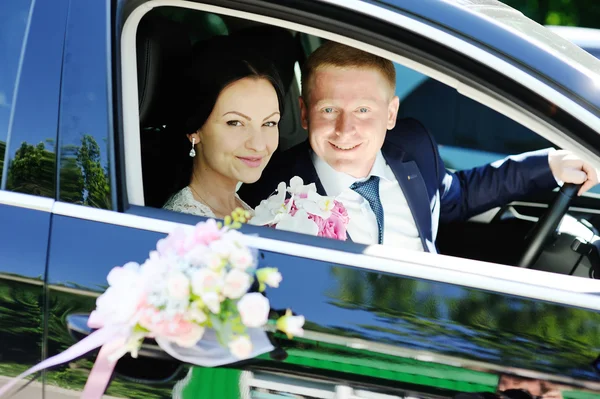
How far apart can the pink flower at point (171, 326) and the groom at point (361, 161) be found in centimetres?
88

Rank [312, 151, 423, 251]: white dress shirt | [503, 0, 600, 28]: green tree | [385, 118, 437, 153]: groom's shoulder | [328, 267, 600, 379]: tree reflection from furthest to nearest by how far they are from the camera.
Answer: [503, 0, 600, 28]: green tree < [385, 118, 437, 153]: groom's shoulder < [312, 151, 423, 251]: white dress shirt < [328, 267, 600, 379]: tree reflection

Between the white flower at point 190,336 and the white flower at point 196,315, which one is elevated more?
the white flower at point 196,315

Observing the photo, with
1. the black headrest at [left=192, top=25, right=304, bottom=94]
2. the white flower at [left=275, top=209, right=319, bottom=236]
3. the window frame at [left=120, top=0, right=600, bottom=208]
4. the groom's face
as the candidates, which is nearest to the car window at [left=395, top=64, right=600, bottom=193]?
the black headrest at [left=192, top=25, right=304, bottom=94]

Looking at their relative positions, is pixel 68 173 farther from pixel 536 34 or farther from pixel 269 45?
pixel 269 45

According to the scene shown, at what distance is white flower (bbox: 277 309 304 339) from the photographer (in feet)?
4.78

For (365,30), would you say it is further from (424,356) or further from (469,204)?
(469,204)

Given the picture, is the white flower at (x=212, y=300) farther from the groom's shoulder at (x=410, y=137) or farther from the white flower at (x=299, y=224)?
the groom's shoulder at (x=410, y=137)

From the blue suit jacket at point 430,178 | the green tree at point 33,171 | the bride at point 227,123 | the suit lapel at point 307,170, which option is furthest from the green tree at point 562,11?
the green tree at point 33,171

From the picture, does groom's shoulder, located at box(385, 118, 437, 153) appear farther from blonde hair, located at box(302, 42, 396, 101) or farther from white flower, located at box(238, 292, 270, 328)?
white flower, located at box(238, 292, 270, 328)

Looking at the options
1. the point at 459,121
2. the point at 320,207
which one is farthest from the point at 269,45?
the point at 459,121

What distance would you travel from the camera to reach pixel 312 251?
158 centimetres

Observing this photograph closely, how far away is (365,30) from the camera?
1592 mm

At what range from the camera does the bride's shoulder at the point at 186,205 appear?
2100 millimetres

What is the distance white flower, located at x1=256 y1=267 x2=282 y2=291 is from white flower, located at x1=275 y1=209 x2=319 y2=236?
1.22 ft
